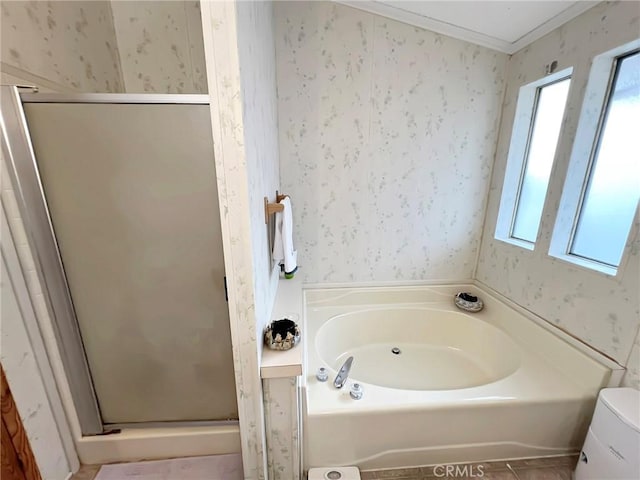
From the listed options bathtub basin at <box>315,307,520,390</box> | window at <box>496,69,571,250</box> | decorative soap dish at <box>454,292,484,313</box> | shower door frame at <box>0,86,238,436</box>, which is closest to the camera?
shower door frame at <box>0,86,238,436</box>

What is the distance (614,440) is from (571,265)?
31.0 inches

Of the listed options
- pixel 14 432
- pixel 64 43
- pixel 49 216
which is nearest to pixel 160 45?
pixel 64 43

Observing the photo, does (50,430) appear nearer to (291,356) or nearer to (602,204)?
(291,356)

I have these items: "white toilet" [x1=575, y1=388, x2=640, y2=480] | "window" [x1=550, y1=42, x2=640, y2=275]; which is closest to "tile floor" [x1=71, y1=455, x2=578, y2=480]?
"white toilet" [x1=575, y1=388, x2=640, y2=480]

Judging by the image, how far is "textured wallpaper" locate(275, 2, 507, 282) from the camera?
1695 mm

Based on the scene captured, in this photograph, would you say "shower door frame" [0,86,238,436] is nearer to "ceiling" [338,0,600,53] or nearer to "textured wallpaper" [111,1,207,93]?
"textured wallpaper" [111,1,207,93]

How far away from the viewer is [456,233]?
2053 millimetres

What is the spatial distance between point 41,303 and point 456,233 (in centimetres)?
250

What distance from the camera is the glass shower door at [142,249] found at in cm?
101

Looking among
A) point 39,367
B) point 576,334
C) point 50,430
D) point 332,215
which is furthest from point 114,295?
point 576,334

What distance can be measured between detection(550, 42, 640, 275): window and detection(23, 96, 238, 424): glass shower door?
1.90 meters

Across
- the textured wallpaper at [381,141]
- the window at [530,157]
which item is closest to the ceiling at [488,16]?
the textured wallpaper at [381,141]

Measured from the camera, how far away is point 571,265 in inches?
54.7

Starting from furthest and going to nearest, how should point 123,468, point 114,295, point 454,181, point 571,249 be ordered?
point 454,181
point 571,249
point 123,468
point 114,295
